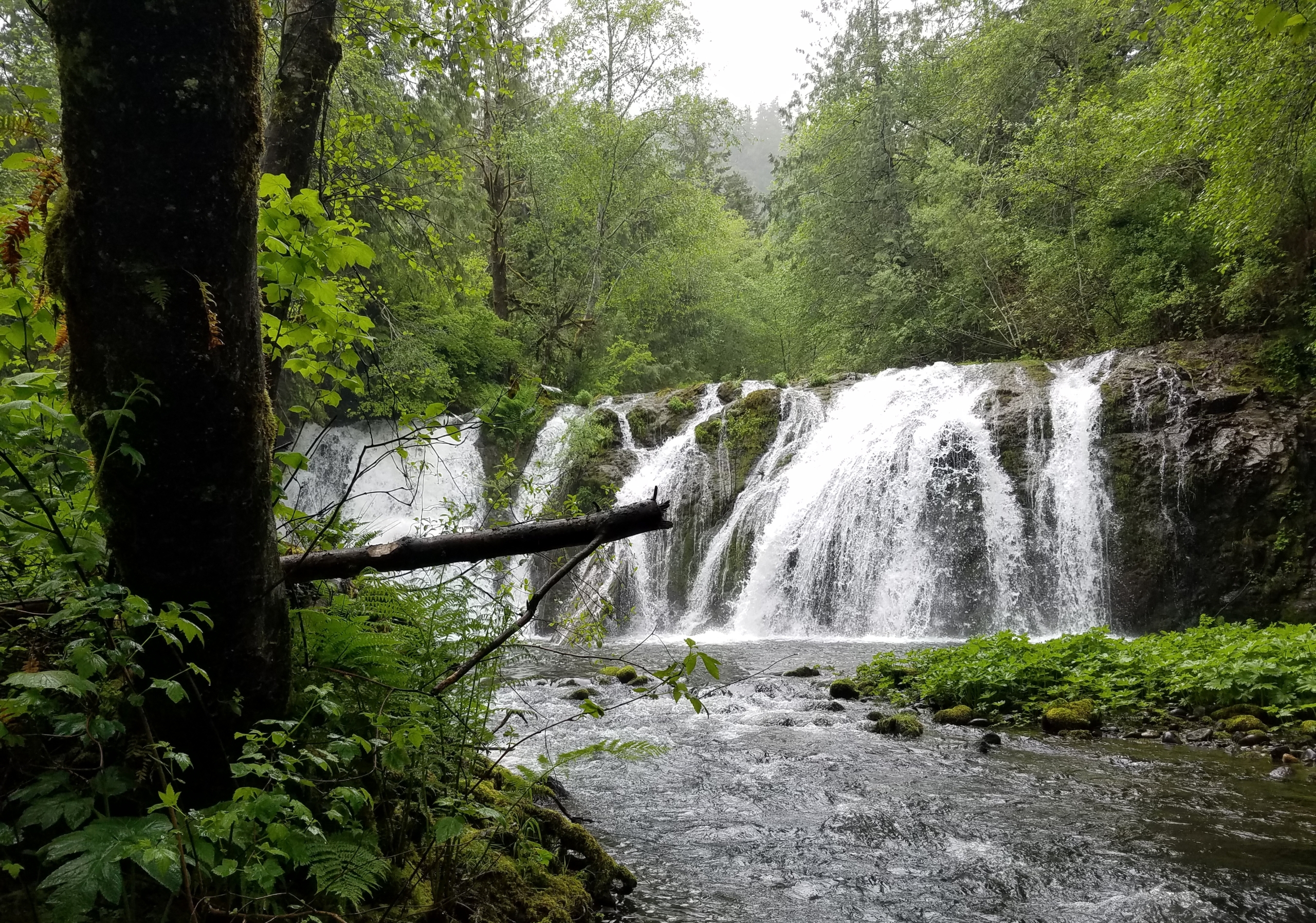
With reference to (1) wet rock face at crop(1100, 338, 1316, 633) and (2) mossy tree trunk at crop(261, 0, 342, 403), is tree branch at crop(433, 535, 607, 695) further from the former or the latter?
(1) wet rock face at crop(1100, 338, 1316, 633)

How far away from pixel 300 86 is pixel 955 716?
264 inches

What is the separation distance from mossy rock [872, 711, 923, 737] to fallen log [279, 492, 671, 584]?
15.9 feet

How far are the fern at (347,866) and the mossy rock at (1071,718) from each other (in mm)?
5899

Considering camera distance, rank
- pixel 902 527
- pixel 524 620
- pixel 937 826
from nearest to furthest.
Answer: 1. pixel 524 620
2. pixel 937 826
3. pixel 902 527

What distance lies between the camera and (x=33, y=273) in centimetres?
192

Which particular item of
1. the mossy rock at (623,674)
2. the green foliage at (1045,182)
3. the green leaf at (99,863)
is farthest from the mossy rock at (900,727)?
the green foliage at (1045,182)

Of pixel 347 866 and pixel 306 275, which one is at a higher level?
pixel 306 275

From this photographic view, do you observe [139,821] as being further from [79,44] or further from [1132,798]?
[1132,798]

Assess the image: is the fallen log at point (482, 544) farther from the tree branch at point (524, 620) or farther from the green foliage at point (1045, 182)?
the green foliage at point (1045, 182)

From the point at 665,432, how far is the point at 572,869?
47.2 feet

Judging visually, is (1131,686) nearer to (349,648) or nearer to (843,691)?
(843,691)

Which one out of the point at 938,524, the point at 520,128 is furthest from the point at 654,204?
the point at 938,524

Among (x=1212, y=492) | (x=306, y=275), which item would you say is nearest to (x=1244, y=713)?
(x=1212, y=492)

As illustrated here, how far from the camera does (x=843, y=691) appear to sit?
757cm
